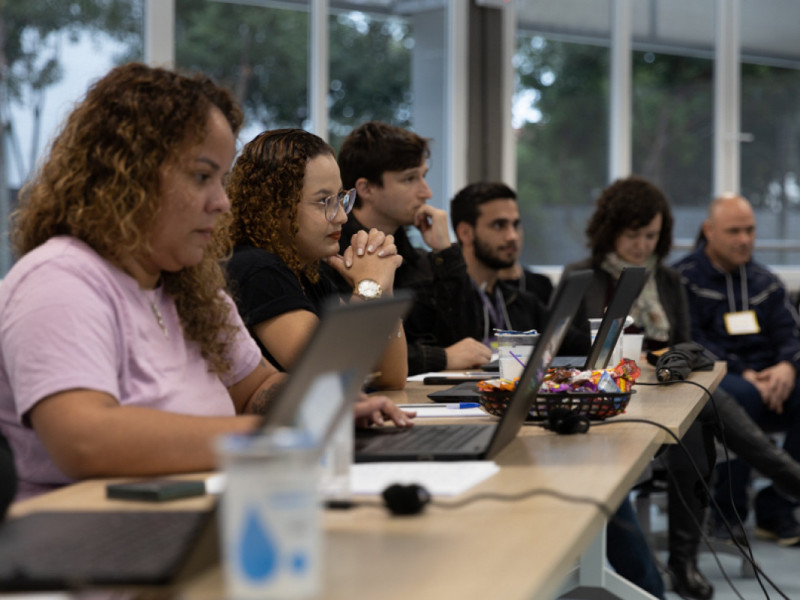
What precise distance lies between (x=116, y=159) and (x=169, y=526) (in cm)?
65

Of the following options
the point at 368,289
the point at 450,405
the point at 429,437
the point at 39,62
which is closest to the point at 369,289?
the point at 368,289

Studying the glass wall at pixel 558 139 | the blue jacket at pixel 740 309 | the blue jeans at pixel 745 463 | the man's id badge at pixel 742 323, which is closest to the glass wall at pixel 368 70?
the glass wall at pixel 558 139

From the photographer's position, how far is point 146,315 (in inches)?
57.9

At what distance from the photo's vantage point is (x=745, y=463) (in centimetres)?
393

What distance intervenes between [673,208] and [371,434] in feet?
16.8

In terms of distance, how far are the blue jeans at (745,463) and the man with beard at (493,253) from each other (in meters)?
0.76

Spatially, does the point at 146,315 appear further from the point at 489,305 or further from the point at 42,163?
the point at 489,305

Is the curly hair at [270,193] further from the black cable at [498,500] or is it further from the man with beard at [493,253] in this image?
the man with beard at [493,253]

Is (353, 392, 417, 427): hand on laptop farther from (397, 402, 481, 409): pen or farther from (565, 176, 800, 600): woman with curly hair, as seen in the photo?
(565, 176, 800, 600): woman with curly hair

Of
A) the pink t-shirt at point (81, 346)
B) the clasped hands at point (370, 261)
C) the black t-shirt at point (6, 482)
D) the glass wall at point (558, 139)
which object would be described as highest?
the glass wall at point (558, 139)

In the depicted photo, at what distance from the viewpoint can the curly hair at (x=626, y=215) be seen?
431 cm

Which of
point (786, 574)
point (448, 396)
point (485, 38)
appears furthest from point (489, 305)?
point (485, 38)

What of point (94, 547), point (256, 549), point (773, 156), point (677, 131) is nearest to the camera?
point (256, 549)

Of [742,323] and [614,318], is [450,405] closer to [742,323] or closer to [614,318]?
[614,318]
